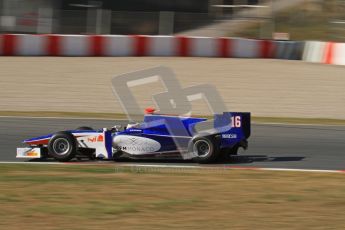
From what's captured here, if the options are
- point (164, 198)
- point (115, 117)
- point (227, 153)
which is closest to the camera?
point (164, 198)

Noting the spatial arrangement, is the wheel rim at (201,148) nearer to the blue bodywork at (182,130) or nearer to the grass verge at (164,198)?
the blue bodywork at (182,130)

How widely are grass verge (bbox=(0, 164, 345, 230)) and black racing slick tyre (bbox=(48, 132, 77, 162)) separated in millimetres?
369

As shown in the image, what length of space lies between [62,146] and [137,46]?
11424 millimetres

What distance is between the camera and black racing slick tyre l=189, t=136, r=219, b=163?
27.7 feet

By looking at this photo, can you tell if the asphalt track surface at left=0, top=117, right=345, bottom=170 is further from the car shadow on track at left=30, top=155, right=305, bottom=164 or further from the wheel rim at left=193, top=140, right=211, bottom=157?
the wheel rim at left=193, top=140, right=211, bottom=157

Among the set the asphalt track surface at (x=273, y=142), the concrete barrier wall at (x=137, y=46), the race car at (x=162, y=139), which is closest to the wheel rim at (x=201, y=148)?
the race car at (x=162, y=139)

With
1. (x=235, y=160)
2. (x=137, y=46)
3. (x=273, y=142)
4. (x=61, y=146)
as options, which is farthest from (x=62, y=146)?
(x=137, y=46)

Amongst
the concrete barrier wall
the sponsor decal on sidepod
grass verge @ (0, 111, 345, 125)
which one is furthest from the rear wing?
the concrete barrier wall

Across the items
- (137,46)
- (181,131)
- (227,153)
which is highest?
(137,46)

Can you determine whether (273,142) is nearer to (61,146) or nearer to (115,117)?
(61,146)

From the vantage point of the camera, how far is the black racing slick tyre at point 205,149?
8.45 metres

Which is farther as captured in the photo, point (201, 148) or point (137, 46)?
point (137, 46)

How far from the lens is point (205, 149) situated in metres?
8.52

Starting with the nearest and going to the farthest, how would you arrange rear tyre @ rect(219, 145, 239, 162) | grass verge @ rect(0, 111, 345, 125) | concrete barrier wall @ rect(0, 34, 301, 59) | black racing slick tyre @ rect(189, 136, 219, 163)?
1. black racing slick tyre @ rect(189, 136, 219, 163)
2. rear tyre @ rect(219, 145, 239, 162)
3. grass verge @ rect(0, 111, 345, 125)
4. concrete barrier wall @ rect(0, 34, 301, 59)
